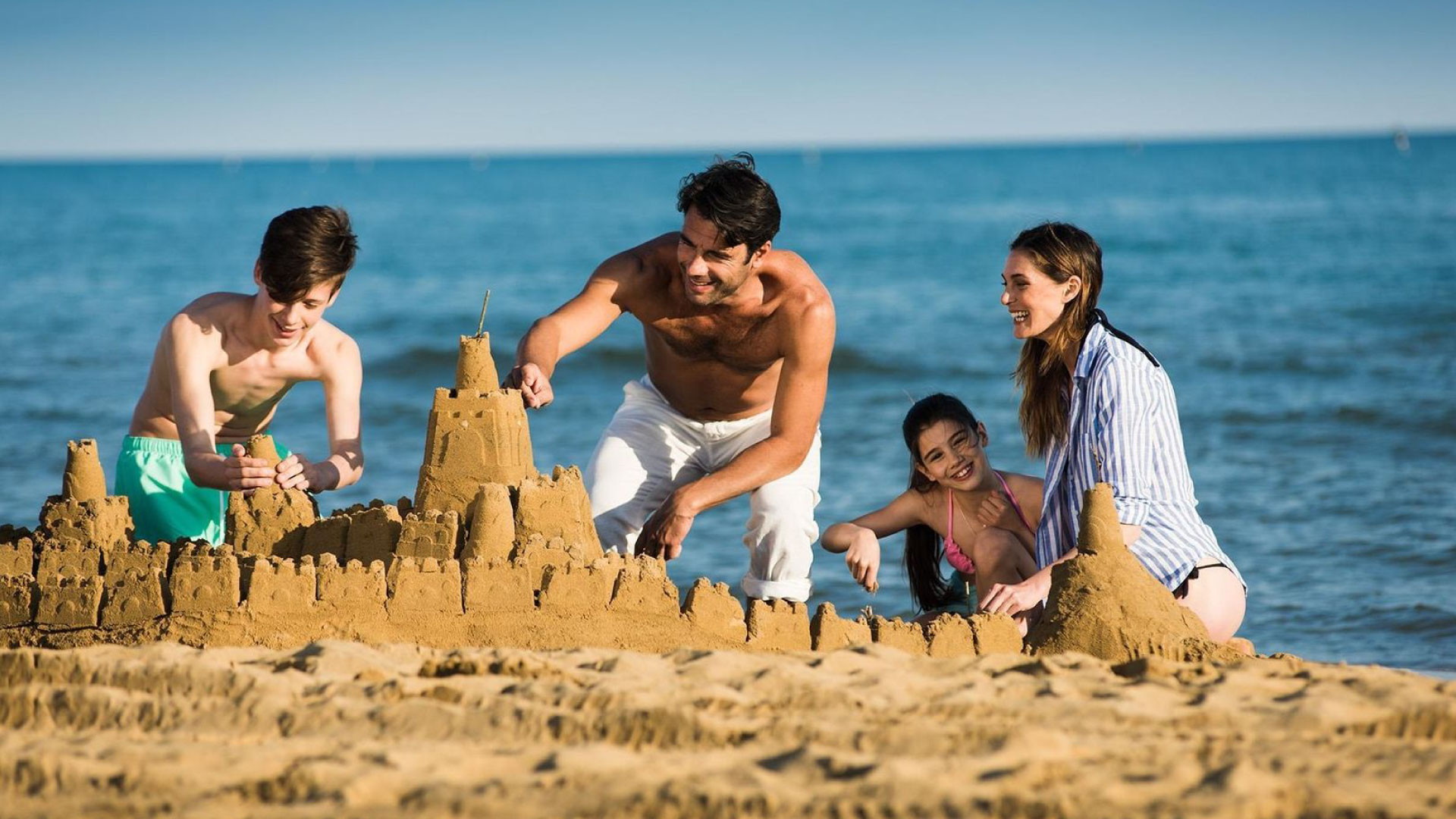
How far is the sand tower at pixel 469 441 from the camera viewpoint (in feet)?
15.1

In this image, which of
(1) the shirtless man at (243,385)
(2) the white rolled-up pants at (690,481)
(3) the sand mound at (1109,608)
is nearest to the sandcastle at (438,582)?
(3) the sand mound at (1109,608)

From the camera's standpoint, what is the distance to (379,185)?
82.6 m

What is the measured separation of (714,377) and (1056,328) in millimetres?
1507

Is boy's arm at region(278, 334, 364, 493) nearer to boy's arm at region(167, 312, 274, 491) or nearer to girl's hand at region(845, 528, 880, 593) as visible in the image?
boy's arm at region(167, 312, 274, 491)

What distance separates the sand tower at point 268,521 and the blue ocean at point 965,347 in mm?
2536

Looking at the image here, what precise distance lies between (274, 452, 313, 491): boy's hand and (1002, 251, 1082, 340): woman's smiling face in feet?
8.23

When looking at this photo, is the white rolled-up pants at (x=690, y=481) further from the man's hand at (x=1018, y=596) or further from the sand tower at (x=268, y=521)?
the sand tower at (x=268, y=521)

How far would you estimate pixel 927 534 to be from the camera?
5777mm

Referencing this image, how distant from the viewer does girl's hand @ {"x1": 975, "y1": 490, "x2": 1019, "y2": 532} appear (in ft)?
18.1

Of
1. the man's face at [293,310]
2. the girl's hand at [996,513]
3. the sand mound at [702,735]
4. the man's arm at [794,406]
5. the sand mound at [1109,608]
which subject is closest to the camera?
the sand mound at [702,735]

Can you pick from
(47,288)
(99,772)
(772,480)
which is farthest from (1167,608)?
(47,288)

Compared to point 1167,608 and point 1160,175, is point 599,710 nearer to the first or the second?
point 1167,608

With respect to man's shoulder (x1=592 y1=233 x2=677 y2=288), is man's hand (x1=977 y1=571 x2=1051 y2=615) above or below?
below

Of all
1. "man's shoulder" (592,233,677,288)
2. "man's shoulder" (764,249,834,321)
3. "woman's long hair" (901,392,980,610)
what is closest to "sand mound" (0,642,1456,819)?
"woman's long hair" (901,392,980,610)
